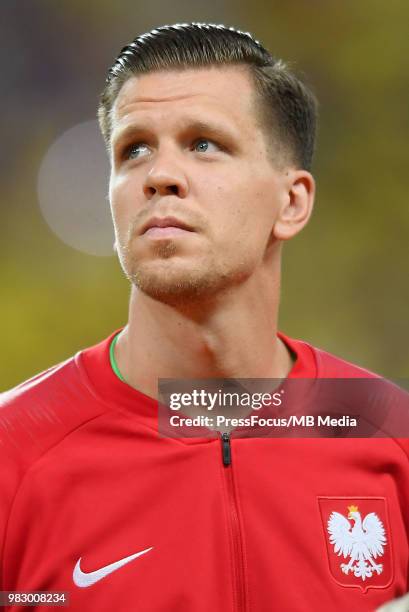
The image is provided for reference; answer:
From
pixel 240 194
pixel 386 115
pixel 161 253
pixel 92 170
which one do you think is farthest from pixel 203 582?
pixel 386 115

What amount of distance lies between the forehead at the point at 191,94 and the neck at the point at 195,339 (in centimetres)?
34

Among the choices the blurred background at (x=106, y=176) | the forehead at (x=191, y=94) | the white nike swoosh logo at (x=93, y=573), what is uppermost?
the blurred background at (x=106, y=176)

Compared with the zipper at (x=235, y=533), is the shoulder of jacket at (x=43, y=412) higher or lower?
higher

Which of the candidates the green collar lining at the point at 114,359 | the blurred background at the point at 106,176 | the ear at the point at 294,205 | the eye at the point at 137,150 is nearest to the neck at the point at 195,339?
the green collar lining at the point at 114,359

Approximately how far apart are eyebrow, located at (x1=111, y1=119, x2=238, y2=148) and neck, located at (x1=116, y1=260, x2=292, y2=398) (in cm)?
29

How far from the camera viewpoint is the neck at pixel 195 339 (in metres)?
1.72

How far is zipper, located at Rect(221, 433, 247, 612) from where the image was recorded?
1533mm

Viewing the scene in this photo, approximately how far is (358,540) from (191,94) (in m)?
Answer: 0.89

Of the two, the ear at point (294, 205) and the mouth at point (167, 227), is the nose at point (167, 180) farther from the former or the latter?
the ear at point (294, 205)

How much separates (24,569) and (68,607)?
10cm

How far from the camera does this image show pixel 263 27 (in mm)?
4570

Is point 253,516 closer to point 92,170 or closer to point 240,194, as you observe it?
point 240,194

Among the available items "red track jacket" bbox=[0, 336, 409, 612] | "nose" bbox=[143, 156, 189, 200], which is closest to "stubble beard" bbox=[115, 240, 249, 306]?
"nose" bbox=[143, 156, 189, 200]

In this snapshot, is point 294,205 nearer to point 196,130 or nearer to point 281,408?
point 196,130
